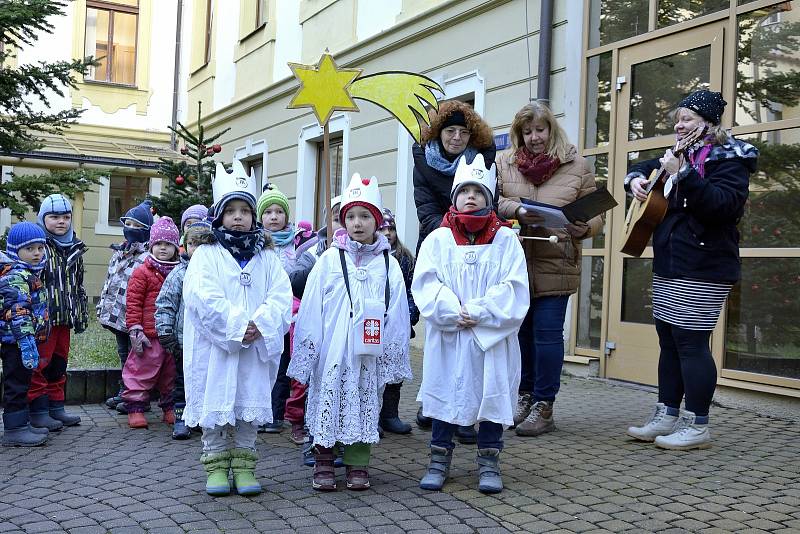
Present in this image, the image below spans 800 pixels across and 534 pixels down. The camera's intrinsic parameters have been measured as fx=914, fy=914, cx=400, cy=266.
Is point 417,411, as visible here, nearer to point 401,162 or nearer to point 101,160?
point 401,162

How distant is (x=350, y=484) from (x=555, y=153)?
247cm

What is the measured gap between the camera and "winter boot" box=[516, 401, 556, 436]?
18.8ft

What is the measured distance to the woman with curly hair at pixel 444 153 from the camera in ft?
18.4

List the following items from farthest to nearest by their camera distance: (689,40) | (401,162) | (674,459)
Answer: (401,162) → (689,40) → (674,459)

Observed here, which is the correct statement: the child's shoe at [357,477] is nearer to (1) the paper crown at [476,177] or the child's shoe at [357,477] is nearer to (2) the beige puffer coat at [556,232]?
(1) the paper crown at [476,177]

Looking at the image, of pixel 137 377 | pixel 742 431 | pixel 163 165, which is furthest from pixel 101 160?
pixel 742 431

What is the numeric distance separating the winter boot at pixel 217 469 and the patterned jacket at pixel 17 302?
1771mm

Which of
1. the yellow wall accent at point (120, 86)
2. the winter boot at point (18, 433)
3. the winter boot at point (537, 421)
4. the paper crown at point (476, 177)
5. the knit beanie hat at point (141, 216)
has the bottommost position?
the winter boot at point (18, 433)

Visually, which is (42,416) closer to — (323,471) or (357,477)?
(323,471)

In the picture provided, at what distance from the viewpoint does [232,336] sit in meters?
4.45

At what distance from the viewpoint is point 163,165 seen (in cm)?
1061

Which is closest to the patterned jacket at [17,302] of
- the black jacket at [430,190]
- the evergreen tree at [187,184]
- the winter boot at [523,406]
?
the black jacket at [430,190]

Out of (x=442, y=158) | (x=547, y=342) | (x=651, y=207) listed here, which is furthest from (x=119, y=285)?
(x=651, y=207)

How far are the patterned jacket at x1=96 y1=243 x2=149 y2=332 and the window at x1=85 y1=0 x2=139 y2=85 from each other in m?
17.3
